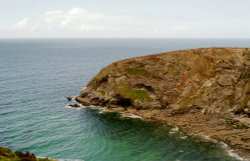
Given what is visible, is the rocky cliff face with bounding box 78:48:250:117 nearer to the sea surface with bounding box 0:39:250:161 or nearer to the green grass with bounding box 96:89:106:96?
the green grass with bounding box 96:89:106:96

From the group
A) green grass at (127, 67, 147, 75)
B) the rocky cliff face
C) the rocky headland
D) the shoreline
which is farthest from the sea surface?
green grass at (127, 67, 147, 75)

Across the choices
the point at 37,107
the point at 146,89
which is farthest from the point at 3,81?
the point at 146,89

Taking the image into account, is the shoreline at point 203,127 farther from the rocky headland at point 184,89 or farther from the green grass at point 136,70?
the green grass at point 136,70

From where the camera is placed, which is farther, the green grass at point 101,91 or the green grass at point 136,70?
the green grass at point 136,70

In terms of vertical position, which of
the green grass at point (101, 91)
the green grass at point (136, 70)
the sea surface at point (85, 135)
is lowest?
the sea surface at point (85, 135)

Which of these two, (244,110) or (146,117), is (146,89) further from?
(244,110)

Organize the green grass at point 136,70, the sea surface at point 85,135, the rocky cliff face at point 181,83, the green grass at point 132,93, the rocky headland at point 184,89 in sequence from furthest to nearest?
the green grass at point 136,70 < the green grass at point 132,93 < the rocky cliff face at point 181,83 < the rocky headland at point 184,89 < the sea surface at point 85,135

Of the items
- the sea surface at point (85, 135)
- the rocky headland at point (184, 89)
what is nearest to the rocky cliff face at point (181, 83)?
the rocky headland at point (184, 89)

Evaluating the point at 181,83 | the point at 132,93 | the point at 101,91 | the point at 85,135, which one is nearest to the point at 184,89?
the point at 181,83
